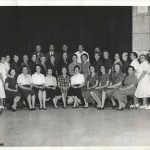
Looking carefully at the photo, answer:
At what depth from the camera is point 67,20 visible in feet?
25.0

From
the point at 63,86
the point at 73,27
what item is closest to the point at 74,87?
the point at 63,86

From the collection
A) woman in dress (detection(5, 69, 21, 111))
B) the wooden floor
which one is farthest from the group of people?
the wooden floor

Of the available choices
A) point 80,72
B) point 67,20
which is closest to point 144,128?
point 80,72

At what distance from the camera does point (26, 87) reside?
655 centimetres

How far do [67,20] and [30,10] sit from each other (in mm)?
641

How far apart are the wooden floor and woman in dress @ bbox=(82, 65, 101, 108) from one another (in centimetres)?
13

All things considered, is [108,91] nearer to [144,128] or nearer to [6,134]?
[144,128]

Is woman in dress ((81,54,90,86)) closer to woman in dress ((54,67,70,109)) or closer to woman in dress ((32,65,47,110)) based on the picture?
woman in dress ((54,67,70,109))

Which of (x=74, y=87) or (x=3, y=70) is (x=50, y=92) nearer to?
(x=74, y=87)

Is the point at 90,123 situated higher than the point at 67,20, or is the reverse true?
the point at 67,20

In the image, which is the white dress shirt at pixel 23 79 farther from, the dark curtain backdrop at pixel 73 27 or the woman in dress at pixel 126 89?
the woman in dress at pixel 126 89

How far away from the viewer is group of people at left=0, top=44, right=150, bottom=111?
652cm

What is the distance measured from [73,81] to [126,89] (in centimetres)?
78

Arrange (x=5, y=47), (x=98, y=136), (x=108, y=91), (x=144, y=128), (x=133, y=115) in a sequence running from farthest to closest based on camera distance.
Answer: (x=5, y=47), (x=108, y=91), (x=133, y=115), (x=144, y=128), (x=98, y=136)
